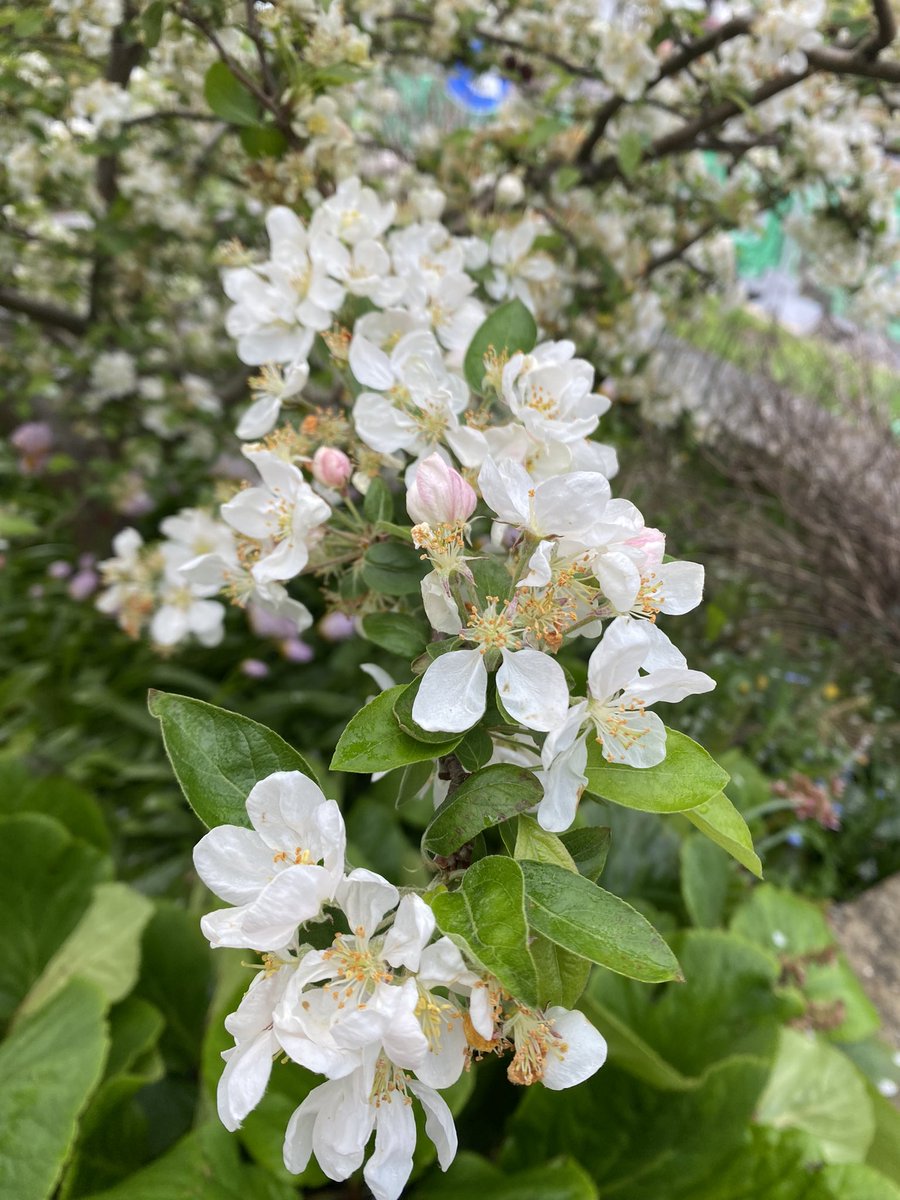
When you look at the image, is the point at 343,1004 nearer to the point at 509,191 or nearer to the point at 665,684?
the point at 665,684

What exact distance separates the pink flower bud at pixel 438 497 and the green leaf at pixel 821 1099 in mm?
1299

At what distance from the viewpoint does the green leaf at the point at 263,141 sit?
3.33 feet

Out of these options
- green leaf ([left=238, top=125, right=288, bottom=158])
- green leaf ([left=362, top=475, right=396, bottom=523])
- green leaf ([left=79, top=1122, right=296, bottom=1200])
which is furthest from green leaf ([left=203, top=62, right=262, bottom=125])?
green leaf ([left=79, top=1122, right=296, bottom=1200])

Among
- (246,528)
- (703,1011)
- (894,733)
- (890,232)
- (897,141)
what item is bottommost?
(894,733)

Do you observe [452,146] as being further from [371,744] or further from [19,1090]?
[19,1090]

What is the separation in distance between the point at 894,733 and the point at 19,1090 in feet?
7.18

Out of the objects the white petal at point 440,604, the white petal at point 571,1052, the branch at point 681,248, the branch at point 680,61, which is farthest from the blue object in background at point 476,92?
the white petal at point 571,1052

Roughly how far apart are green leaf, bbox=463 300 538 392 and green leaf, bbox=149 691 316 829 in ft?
1.33

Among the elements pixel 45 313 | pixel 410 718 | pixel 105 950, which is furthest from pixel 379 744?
pixel 45 313

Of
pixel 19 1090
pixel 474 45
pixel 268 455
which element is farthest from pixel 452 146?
pixel 19 1090

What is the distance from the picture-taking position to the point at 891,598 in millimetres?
1991

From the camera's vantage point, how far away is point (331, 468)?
28.2 inches

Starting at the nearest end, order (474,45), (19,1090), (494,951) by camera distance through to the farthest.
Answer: (494,951) < (19,1090) < (474,45)

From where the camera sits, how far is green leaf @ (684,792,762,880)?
508mm
